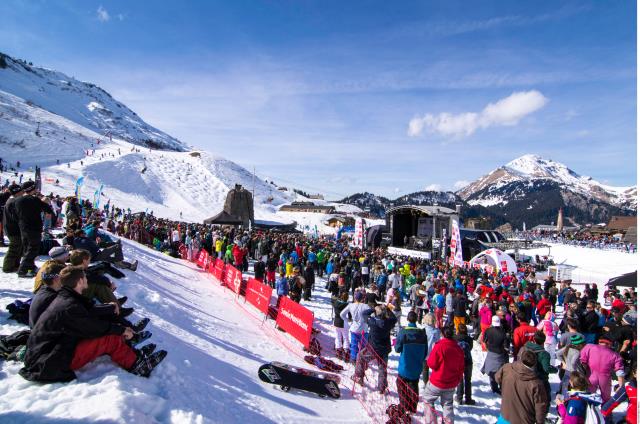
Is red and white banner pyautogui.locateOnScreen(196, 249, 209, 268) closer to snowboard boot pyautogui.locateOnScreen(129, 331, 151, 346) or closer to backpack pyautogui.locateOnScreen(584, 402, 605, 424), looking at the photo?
snowboard boot pyautogui.locateOnScreen(129, 331, 151, 346)

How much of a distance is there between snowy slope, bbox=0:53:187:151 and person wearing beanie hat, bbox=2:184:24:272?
113m

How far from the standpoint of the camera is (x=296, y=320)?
370 inches

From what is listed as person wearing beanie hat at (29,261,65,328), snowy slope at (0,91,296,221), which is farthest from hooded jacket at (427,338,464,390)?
snowy slope at (0,91,296,221)

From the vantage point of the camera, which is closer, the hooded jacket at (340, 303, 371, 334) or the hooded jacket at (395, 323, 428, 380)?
the hooded jacket at (395, 323, 428, 380)

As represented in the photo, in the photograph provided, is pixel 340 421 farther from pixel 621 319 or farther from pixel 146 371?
pixel 621 319

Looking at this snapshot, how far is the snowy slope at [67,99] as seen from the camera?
11331 cm

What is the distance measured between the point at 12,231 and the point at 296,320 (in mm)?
6384

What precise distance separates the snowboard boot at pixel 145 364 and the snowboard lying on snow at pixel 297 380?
1.97 metres

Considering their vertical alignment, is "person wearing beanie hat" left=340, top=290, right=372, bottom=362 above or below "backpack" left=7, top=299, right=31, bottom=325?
below

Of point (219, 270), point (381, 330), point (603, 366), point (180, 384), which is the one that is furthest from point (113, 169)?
point (603, 366)

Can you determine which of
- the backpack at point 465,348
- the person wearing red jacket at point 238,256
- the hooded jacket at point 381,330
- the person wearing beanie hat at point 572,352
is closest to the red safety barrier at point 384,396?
the hooded jacket at point 381,330

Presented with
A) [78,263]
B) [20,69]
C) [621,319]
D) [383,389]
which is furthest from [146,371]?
[20,69]

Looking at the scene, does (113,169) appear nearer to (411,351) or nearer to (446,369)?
(411,351)

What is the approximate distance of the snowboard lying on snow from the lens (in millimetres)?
6328
